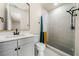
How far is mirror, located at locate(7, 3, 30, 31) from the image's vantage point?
1.98 m

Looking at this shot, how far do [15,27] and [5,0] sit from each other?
0.70m

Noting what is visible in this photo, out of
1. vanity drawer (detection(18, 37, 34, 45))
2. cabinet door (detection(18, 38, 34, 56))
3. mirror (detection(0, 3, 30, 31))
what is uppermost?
mirror (detection(0, 3, 30, 31))

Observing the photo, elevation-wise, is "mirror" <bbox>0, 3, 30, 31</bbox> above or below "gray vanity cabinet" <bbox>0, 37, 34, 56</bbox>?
above

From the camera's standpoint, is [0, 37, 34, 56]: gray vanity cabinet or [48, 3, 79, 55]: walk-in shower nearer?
[0, 37, 34, 56]: gray vanity cabinet

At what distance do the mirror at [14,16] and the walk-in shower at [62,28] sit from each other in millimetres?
1035

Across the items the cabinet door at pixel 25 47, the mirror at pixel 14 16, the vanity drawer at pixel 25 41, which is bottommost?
the cabinet door at pixel 25 47

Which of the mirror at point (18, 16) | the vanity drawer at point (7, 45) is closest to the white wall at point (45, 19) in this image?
the mirror at point (18, 16)

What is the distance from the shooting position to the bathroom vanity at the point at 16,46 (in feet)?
4.26

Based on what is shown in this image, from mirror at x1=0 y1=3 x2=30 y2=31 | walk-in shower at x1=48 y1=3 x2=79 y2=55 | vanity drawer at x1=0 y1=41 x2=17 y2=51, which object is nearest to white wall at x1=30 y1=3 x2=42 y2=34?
mirror at x1=0 y1=3 x2=30 y2=31

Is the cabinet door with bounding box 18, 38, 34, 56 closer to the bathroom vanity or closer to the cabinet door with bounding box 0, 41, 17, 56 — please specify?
the bathroom vanity

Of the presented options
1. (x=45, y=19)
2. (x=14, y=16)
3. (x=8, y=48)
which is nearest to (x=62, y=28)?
(x=45, y=19)

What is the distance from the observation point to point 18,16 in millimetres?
2197

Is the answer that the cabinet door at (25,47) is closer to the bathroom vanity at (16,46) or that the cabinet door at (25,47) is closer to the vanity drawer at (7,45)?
the bathroom vanity at (16,46)

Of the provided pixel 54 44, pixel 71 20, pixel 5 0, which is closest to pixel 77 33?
pixel 71 20
